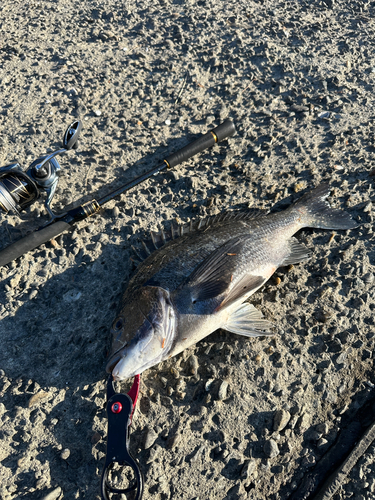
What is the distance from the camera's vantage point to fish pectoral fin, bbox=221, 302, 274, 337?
118 inches

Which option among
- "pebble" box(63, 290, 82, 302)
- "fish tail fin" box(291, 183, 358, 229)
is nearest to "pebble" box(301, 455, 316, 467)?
"fish tail fin" box(291, 183, 358, 229)

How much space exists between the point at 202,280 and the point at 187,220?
1050 mm

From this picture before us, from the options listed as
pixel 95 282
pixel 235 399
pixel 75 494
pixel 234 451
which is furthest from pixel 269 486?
pixel 95 282

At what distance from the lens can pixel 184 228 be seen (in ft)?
11.2

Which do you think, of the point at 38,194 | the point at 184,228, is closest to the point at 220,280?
the point at 184,228

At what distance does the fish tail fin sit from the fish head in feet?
5.64

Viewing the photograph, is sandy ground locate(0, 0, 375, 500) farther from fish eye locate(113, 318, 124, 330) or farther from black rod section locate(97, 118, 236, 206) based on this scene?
fish eye locate(113, 318, 124, 330)

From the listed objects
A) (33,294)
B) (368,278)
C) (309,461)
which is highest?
(33,294)

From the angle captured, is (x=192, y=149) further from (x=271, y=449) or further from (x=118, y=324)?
(x=271, y=449)

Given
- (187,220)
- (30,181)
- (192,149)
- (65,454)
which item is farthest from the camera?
(192,149)

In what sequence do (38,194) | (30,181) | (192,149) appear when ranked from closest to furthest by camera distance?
(30,181) → (38,194) → (192,149)

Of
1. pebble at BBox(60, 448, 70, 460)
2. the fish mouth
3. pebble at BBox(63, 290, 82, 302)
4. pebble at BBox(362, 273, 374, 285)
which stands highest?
pebble at BBox(63, 290, 82, 302)

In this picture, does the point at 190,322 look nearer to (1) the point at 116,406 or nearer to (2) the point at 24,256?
(1) the point at 116,406

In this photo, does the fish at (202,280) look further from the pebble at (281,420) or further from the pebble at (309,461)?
the pebble at (309,461)
